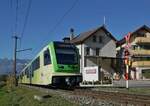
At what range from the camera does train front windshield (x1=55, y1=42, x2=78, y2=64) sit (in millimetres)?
25203

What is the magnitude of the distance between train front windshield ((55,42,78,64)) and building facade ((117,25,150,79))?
46.5 m

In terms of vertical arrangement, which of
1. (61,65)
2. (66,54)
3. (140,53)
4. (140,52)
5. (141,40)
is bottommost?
(61,65)

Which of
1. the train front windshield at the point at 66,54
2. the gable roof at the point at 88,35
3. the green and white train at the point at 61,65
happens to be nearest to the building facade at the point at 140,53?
the gable roof at the point at 88,35

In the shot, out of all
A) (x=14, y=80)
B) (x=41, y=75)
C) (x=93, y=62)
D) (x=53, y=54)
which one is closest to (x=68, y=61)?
→ (x=53, y=54)

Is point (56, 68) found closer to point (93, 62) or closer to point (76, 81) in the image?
point (76, 81)

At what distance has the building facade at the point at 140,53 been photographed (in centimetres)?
7212

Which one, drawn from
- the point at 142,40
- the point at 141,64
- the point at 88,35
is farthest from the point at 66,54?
the point at 142,40

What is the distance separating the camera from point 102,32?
74.4m

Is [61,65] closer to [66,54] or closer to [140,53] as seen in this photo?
[66,54]

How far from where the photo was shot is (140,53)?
240 feet

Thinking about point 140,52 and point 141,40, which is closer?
point 141,40

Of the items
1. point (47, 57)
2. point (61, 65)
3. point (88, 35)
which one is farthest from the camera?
point (88, 35)

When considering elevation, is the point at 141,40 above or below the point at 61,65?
above

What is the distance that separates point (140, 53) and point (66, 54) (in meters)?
48.9
